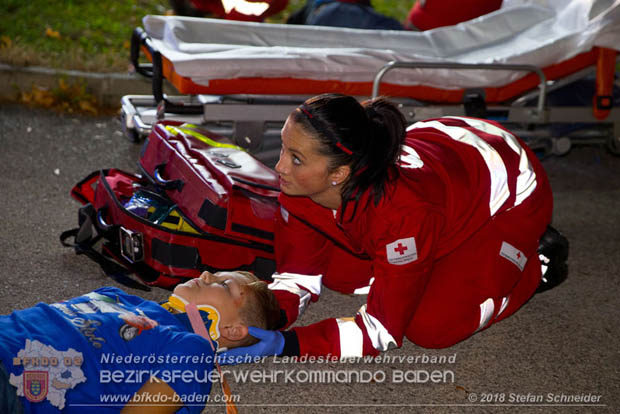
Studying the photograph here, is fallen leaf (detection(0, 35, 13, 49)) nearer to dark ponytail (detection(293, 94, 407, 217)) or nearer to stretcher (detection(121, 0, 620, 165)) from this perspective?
stretcher (detection(121, 0, 620, 165))

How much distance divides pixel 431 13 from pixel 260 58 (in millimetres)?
2255

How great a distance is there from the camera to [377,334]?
243 cm

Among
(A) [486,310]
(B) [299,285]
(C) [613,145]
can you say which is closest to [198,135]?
(B) [299,285]

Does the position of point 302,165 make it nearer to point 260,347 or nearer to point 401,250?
point 401,250

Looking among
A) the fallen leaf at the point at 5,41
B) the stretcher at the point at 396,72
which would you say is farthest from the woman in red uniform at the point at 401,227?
the fallen leaf at the point at 5,41

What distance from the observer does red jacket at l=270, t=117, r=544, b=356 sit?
2367mm

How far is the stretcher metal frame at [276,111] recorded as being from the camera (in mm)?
3891

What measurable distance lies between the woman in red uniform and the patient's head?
0.22ft

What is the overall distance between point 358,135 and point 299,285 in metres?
0.80

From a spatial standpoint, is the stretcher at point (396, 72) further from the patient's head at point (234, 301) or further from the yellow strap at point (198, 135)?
the patient's head at point (234, 301)

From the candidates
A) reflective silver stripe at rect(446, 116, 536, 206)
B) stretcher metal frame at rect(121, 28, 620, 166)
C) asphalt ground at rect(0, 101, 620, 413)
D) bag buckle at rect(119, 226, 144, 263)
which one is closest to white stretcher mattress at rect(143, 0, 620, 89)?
stretcher metal frame at rect(121, 28, 620, 166)

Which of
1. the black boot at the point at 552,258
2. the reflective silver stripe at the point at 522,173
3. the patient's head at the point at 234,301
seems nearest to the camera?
the patient's head at the point at 234,301

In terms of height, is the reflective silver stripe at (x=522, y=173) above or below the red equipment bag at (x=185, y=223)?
above

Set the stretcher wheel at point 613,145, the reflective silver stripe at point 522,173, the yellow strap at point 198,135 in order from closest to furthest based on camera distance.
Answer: the reflective silver stripe at point 522,173
the yellow strap at point 198,135
the stretcher wheel at point 613,145
